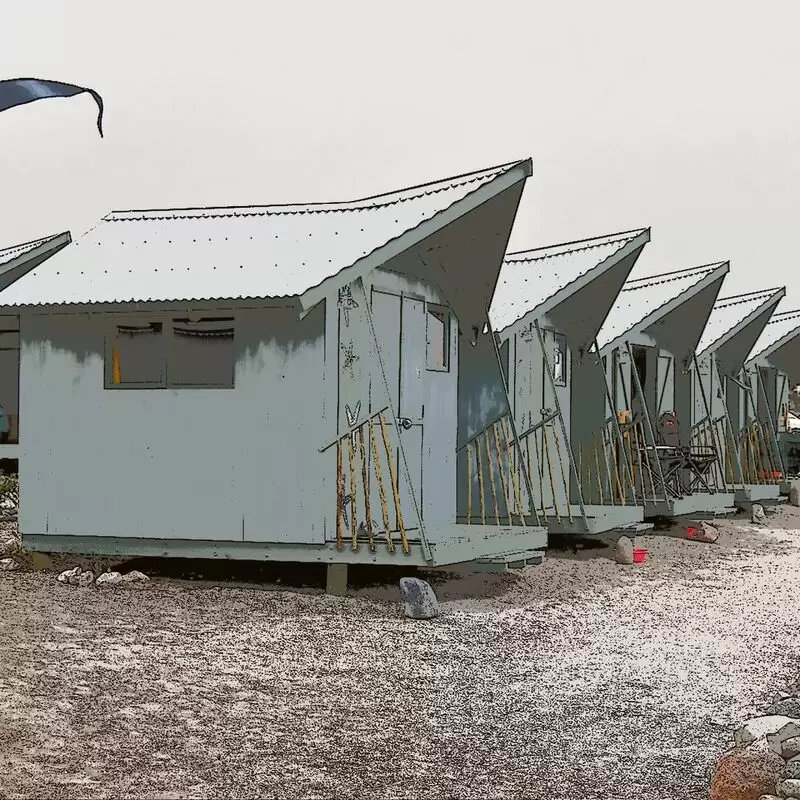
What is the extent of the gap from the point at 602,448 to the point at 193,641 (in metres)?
8.34

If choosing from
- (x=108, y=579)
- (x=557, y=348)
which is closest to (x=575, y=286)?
(x=557, y=348)

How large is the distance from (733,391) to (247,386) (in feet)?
46.8

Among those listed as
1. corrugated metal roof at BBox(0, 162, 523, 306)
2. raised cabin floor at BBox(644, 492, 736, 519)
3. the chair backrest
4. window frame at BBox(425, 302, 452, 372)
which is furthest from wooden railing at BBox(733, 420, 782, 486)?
corrugated metal roof at BBox(0, 162, 523, 306)

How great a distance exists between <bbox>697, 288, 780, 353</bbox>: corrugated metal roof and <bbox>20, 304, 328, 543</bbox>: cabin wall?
1038cm

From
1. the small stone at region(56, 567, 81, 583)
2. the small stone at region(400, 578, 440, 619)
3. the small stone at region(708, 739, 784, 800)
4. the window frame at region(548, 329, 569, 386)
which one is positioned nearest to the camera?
the small stone at region(708, 739, 784, 800)

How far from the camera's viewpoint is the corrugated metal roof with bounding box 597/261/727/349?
49.2 feet

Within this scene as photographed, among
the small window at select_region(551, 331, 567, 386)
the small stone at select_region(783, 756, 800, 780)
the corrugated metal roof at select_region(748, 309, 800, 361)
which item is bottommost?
the small stone at select_region(783, 756, 800, 780)

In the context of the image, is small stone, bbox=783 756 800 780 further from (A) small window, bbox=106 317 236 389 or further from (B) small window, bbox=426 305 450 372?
(B) small window, bbox=426 305 450 372

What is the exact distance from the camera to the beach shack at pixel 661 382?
15.0 metres

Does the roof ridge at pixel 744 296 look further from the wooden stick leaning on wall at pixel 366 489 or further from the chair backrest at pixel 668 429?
the wooden stick leaning on wall at pixel 366 489

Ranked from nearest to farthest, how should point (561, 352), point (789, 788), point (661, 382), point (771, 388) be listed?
point (789, 788) → point (561, 352) → point (661, 382) → point (771, 388)

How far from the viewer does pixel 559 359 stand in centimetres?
1422

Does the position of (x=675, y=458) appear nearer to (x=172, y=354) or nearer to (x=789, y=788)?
(x=172, y=354)

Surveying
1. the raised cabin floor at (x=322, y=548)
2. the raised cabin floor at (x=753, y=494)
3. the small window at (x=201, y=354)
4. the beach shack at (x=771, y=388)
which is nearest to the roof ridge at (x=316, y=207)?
the small window at (x=201, y=354)
